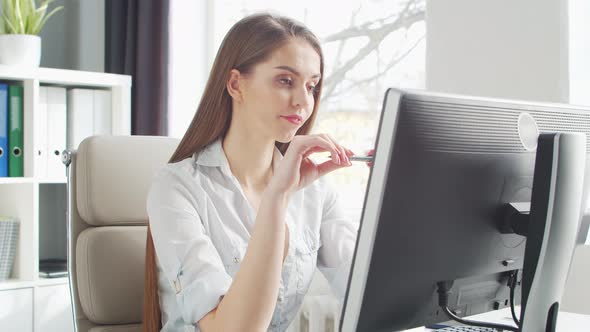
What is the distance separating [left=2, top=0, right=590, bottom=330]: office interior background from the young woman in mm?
675

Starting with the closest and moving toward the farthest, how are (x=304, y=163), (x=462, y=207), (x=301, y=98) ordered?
(x=462, y=207)
(x=304, y=163)
(x=301, y=98)

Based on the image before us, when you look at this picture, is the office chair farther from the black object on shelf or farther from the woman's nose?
the black object on shelf

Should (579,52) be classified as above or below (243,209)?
above

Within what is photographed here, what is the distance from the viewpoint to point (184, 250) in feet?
4.39

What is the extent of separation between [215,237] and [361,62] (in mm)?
1443

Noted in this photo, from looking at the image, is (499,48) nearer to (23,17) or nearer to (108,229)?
(108,229)

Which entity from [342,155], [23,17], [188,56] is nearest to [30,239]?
[23,17]

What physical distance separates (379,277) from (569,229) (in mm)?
270

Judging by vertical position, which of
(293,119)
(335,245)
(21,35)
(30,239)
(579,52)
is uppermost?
(21,35)

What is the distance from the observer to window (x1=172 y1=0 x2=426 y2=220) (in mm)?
2648

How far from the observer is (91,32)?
326 centimetres

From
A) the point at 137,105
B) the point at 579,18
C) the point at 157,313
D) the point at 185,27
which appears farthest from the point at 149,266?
the point at 185,27

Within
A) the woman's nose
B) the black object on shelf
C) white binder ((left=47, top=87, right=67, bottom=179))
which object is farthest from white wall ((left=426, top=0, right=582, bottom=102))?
the black object on shelf

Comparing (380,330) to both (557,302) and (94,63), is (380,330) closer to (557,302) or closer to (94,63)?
(557,302)
